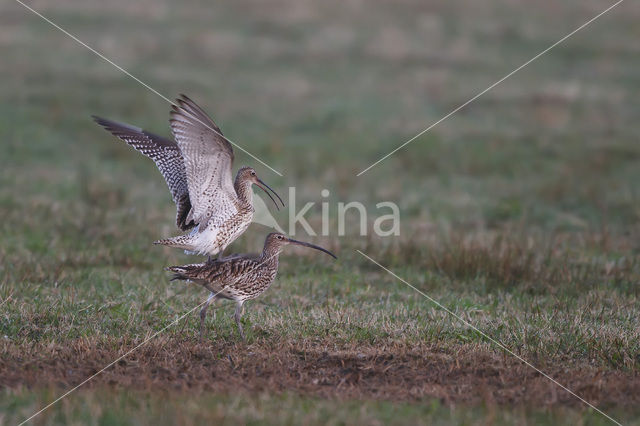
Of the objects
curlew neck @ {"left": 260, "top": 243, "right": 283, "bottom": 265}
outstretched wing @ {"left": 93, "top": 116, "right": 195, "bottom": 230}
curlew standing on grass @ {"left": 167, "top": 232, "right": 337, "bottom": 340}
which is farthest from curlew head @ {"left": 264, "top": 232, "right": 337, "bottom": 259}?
outstretched wing @ {"left": 93, "top": 116, "right": 195, "bottom": 230}

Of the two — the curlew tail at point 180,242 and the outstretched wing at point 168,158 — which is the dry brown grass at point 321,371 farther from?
the outstretched wing at point 168,158

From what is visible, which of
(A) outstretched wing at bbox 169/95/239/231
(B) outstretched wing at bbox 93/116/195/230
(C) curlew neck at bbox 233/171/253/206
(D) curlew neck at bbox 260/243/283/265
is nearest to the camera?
(A) outstretched wing at bbox 169/95/239/231

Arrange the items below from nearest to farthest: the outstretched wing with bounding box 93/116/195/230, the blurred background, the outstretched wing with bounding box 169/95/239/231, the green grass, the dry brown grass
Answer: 1. the green grass
2. the dry brown grass
3. the outstretched wing with bounding box 169/95/239/231
4. the outstretched wing with bounding box 93/116/195/230
5. the blurred background

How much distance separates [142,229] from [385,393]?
219 inches

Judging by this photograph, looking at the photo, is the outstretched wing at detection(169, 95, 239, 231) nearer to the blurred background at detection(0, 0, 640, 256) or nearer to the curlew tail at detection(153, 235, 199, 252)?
the curlew tail at detection(153, 235, 199, 252)

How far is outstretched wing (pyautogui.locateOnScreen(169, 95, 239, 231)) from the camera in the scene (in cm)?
729

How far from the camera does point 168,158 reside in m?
8.52

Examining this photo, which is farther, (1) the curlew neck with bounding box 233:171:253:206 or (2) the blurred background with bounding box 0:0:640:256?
(2) the blurred background with bounding box 0:0:640:256

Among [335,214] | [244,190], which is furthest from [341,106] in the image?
[244,190]

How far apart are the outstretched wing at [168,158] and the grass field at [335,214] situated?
2.91ft

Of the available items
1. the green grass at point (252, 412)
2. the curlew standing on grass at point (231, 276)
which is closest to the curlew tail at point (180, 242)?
the curlew standing on grass at point (231, 276)

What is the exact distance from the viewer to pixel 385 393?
633cm

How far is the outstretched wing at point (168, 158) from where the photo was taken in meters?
8.27

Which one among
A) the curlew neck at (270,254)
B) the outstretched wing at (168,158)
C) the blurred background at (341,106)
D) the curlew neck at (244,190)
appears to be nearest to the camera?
the curlew neck at (270,254)
